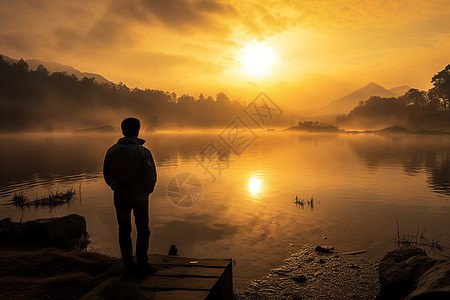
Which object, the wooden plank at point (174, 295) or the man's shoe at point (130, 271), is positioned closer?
the wooden plank at point (174, 295)

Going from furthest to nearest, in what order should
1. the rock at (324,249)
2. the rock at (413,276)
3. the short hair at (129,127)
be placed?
the rock at (324,249) → the short hair at (129,127) → the rock at (413,276)

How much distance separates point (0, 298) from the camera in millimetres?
6504

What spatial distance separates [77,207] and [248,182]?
59.1ft

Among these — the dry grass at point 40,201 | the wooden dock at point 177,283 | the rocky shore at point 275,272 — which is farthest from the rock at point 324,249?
the dry grass at point 40,201

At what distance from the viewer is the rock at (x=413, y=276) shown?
5.71 meters

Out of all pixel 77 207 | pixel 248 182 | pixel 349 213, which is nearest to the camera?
pixel 349 213

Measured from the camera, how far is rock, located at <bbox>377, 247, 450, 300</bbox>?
5.71 meters

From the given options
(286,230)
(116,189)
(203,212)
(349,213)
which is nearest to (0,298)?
(116,189)

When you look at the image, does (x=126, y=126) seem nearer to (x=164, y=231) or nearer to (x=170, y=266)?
(x=170, y=266)

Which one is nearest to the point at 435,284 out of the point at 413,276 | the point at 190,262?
the point at 413,276

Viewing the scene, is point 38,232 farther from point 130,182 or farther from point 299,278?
point 299,278

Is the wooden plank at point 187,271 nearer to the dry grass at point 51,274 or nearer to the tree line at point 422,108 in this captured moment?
the dry grass at point 51,274

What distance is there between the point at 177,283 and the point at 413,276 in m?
6.20

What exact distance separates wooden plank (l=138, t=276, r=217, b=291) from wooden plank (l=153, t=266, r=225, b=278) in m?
0.17
